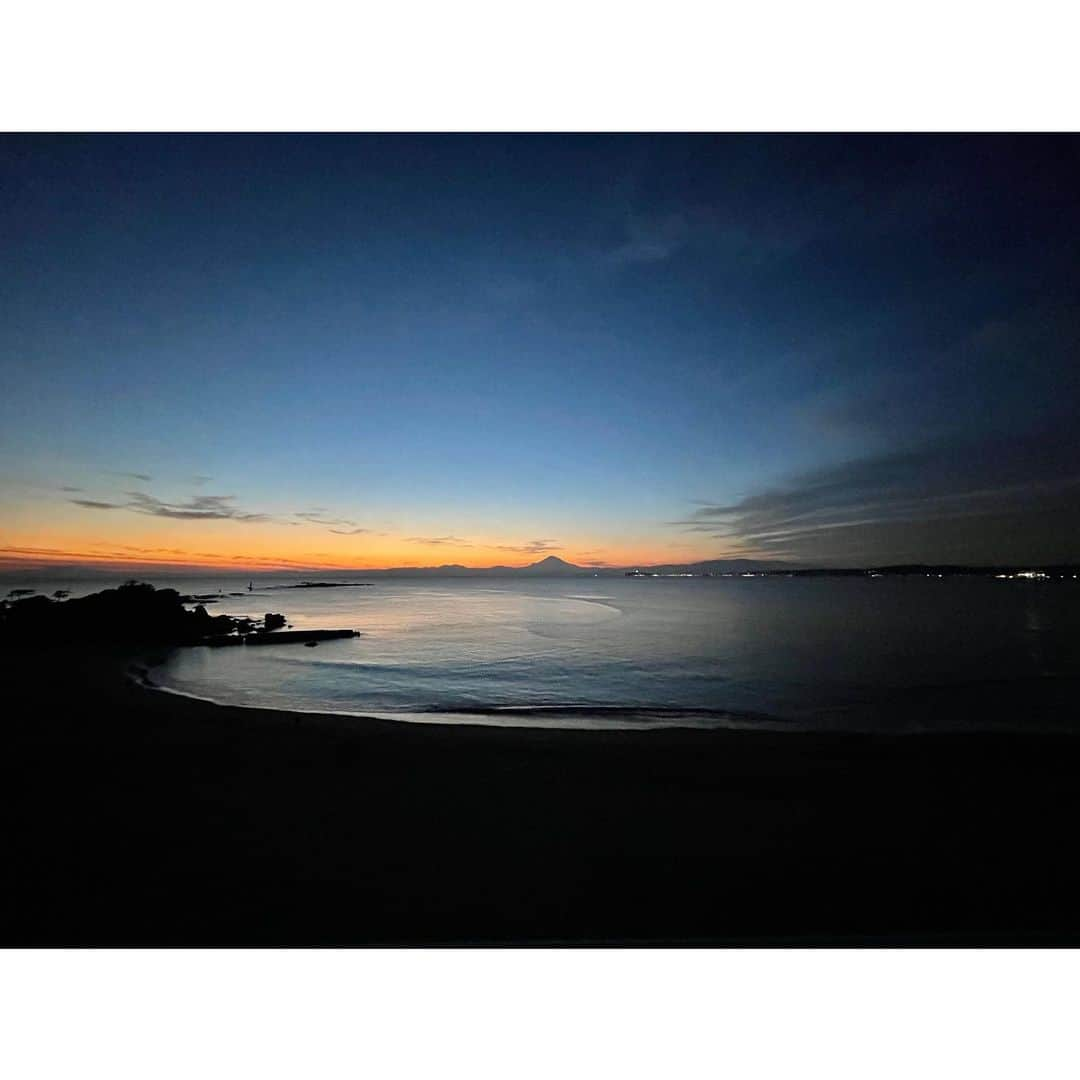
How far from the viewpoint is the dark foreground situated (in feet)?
7.34

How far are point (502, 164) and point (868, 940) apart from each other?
3.79 meters

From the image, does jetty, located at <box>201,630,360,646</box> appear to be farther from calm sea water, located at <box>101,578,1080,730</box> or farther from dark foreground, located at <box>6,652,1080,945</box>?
dark foreground, located at <box>6,652,1080,945</box>

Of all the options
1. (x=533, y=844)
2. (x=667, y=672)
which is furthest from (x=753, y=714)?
(x=533, y=844)

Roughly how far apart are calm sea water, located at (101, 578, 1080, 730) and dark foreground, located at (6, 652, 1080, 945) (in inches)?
77.0

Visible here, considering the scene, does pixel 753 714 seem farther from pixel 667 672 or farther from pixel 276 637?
pixel 276 637

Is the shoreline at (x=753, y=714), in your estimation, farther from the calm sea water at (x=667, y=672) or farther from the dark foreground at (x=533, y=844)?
the dark foreground at (x=533, y=844)

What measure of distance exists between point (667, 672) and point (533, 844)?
562 centimetres

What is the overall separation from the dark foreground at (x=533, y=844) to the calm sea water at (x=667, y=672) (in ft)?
6.42

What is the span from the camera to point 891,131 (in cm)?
254

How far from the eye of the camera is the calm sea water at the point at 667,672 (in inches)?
227

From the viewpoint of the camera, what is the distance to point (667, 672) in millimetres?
7855

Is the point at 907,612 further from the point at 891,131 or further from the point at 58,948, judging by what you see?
the point at 58,948

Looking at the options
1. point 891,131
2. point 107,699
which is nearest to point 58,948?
point 107,699

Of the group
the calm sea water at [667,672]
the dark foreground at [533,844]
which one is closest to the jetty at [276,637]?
the calm sea water at [667,672]
